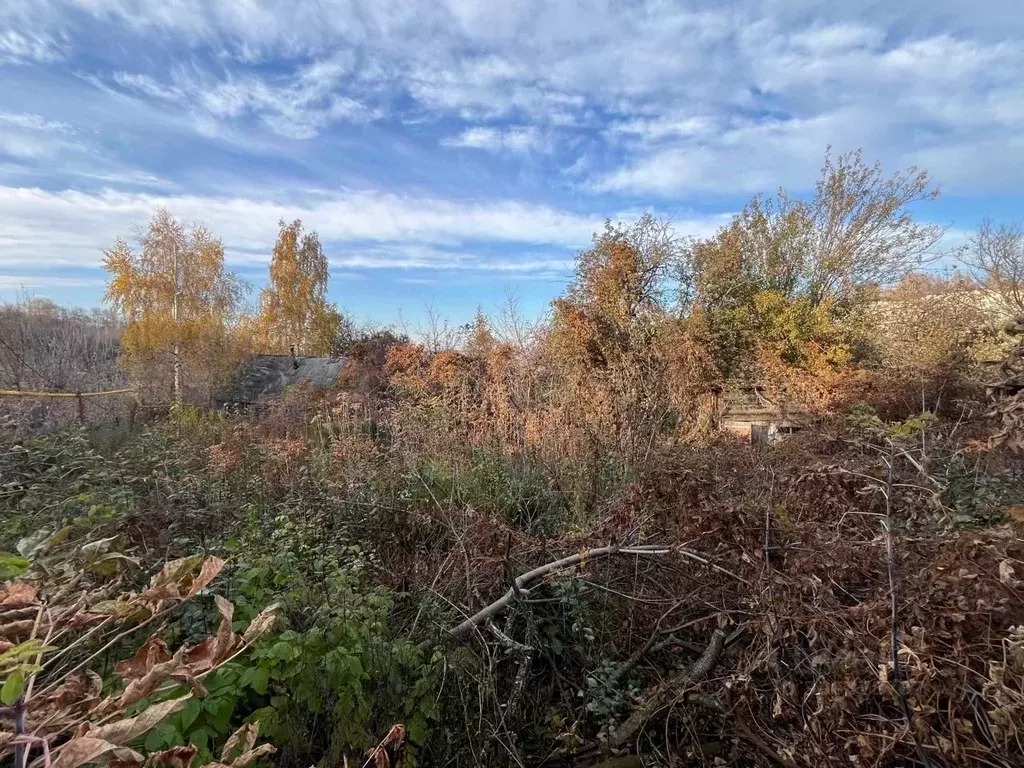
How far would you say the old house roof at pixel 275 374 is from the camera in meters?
13.5

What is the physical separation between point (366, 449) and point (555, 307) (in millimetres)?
6122

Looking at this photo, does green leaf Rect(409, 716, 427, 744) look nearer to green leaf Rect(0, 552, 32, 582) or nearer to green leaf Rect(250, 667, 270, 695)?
green leaf Rect(250, 667, 270, 695)

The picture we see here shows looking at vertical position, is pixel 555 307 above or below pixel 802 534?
above

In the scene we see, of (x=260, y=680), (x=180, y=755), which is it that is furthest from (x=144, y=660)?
(x=260, y=680)

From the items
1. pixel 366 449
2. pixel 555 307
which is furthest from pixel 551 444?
pixel 555 307

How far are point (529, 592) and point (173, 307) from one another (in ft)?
56.1

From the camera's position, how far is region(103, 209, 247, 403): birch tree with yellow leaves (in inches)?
542

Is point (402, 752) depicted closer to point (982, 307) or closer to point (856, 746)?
point (856, 746)

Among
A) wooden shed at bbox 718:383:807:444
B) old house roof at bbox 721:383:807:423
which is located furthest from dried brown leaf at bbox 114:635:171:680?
old house roof at bbox 721:383:807:423

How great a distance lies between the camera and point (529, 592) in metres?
2.86

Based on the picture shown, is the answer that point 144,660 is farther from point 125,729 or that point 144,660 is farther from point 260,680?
point 260,680

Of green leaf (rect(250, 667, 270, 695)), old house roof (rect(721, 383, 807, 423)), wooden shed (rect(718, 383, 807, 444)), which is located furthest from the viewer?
old house roof (rect(721, 383, 807, 423))

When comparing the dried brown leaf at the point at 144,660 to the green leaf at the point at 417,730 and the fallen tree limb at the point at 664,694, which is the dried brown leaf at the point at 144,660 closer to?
the green leaf at the point at 417,730

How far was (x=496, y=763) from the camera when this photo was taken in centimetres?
228
